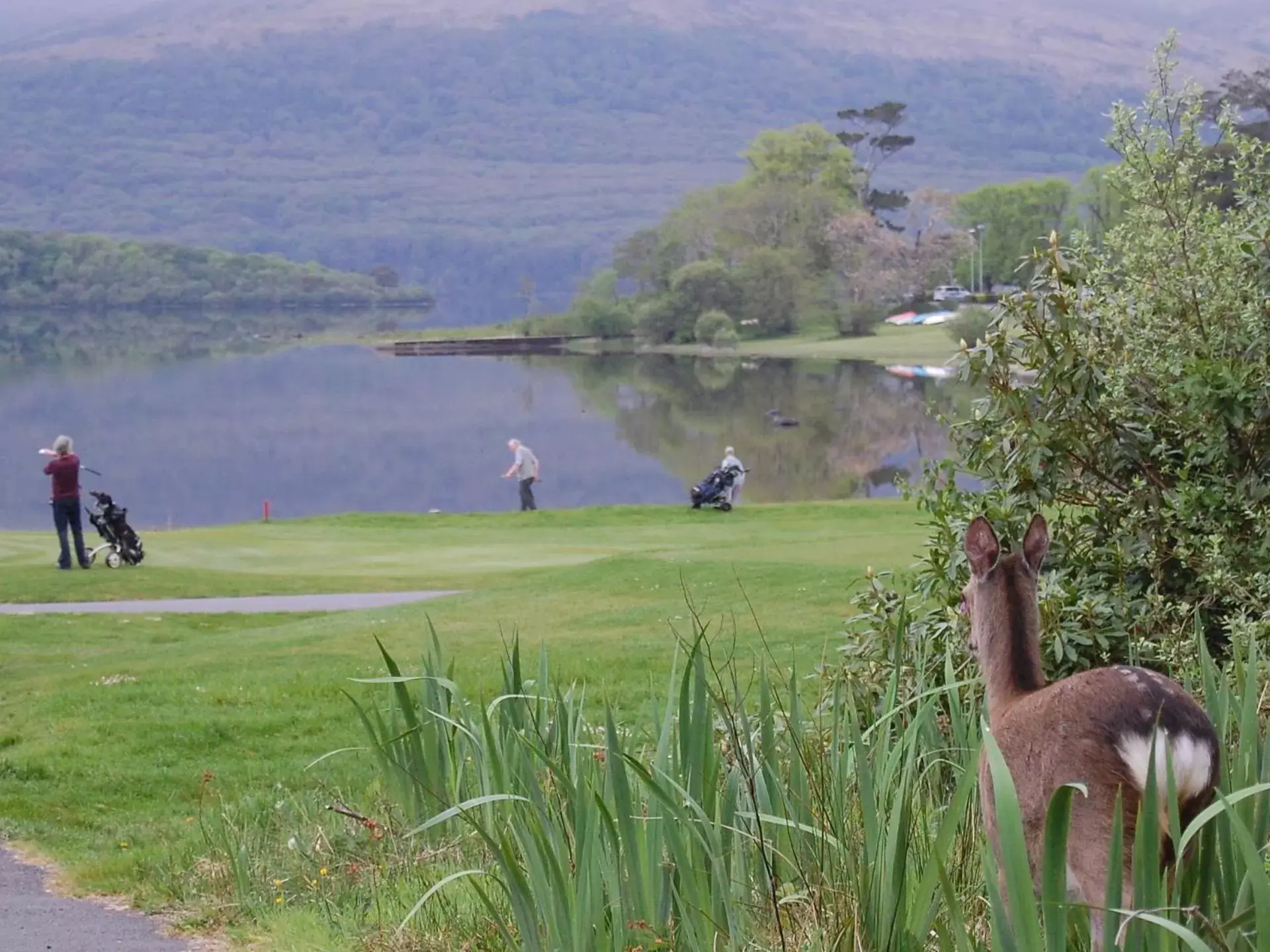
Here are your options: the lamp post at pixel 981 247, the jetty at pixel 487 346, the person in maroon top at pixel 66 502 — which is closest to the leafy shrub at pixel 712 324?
the jetty at pixel 487 346

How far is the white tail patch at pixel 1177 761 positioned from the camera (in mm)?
3154

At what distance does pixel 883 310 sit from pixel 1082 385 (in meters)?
137

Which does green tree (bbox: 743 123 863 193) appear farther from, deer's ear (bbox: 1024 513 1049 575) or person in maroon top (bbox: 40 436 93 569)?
deer's ear (bbox: 1024 513 1049 575)

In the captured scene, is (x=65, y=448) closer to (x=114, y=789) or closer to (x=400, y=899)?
(x=114, y=789)

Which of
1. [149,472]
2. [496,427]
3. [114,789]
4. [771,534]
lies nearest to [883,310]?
[496,427]

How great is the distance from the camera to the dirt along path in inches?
233

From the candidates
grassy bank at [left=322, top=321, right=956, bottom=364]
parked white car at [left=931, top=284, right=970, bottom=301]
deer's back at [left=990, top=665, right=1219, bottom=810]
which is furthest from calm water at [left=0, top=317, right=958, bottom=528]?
deer's back at [left=990, top=665, right=1219, bottom=810]

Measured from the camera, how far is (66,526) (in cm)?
2372

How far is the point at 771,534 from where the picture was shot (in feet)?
86.4

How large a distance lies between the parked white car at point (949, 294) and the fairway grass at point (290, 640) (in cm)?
12148

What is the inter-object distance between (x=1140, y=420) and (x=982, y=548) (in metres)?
3.29

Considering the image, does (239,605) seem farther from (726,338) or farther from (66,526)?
(726,338)

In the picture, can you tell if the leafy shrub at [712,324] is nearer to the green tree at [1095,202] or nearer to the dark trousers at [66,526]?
the green tree at [1095,202]

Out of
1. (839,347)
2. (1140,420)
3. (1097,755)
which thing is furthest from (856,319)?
(1097,755)
